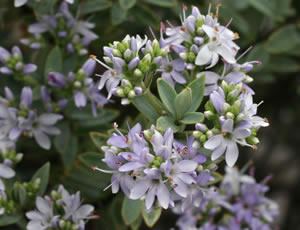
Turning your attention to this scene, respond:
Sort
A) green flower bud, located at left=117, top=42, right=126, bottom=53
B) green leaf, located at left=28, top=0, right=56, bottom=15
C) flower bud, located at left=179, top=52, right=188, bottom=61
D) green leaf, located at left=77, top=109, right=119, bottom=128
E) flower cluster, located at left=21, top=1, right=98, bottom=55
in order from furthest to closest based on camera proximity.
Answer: green leaf, located at left=77, top=109, right=119, bottom=128
flower cluster, located at left=21, top=1, right=98, bottom=55
green leaf, located at left=28, top=0, right=56, bottom=15
flower bud, located at left=179, top=52, right=188, bottom=61
green flower bud, located at left=117, top=42, right=126, bottom=53

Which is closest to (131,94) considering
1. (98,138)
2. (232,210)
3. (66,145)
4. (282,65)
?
(98,138)

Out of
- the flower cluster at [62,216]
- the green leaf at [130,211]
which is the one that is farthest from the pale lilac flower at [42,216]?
the green leaf at [130,211]

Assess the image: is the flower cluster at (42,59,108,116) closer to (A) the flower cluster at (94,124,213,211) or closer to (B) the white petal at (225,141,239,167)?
(A) the flower cluster at (94,124,213,211)

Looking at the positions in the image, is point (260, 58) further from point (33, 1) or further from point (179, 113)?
point (33, 1)

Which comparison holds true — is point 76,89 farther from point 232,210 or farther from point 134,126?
point 232,210

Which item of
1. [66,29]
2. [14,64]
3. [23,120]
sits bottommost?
[23,120]

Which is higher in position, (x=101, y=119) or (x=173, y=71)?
(x=173, y=71)

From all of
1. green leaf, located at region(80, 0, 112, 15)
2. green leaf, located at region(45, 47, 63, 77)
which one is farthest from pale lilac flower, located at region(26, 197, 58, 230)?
green leaf, located at region(80, 0, 112, 15)

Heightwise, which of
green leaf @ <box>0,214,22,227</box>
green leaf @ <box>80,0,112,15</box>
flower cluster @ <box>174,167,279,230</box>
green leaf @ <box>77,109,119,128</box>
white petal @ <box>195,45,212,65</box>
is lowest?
flower cluster @ <box>174,167,279,230</box>
